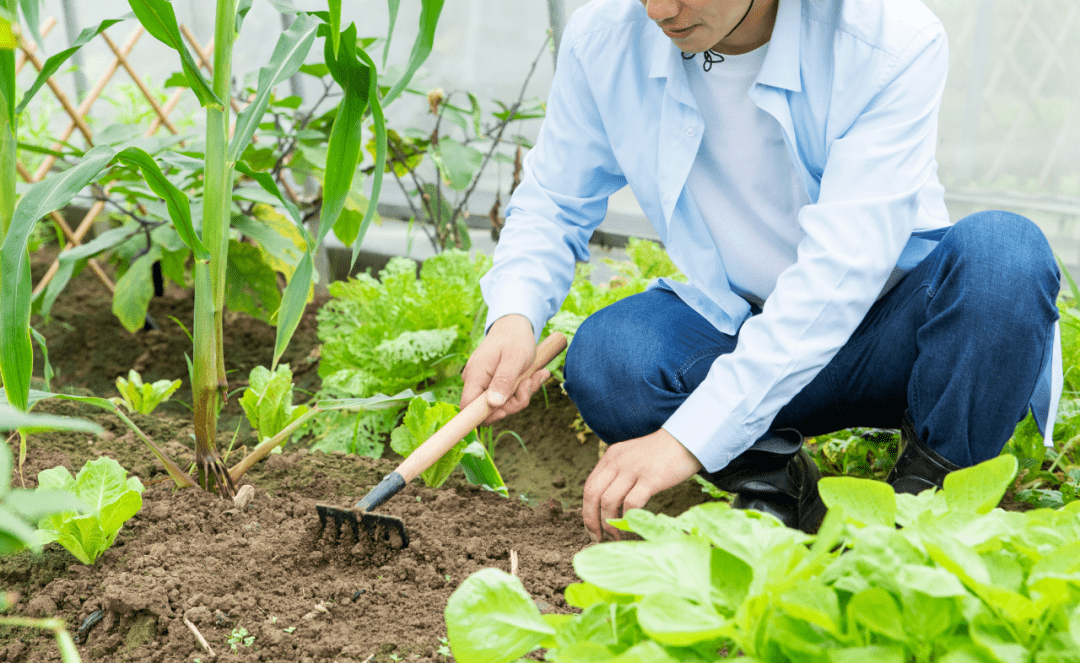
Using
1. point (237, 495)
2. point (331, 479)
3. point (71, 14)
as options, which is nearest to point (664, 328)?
point (331, 479)

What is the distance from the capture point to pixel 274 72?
1113mm

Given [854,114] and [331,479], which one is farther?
[331,479]

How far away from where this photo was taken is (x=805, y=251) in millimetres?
1023

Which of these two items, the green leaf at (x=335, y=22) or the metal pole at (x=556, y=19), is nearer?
the green leaf at (x=335, y=22)

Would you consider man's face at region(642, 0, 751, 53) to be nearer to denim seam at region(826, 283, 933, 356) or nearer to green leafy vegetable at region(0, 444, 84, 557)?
denim seam at region(826, 283, 933, 356)

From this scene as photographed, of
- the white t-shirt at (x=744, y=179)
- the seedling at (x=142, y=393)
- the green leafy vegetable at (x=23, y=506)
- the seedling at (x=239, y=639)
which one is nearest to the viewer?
the green leafy vegetable at (x=23, y=506)

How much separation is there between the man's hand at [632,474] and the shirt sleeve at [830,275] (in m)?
0.02

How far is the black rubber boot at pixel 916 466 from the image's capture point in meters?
1.12

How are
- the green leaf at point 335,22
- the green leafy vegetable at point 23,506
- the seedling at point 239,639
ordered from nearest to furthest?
the green leafy vegetable at point 23,506, the seedling at point 239,639, the green leaf at point 335,22

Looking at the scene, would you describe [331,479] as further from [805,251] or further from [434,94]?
[434,94]

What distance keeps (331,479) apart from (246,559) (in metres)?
0.27

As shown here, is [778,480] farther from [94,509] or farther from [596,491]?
[94,509]

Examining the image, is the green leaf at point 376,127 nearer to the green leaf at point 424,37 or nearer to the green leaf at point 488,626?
the green leaf at point 424,37

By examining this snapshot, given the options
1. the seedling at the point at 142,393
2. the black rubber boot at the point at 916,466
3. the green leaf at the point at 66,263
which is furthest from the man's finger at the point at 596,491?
the green leaf at the point at 66,263
